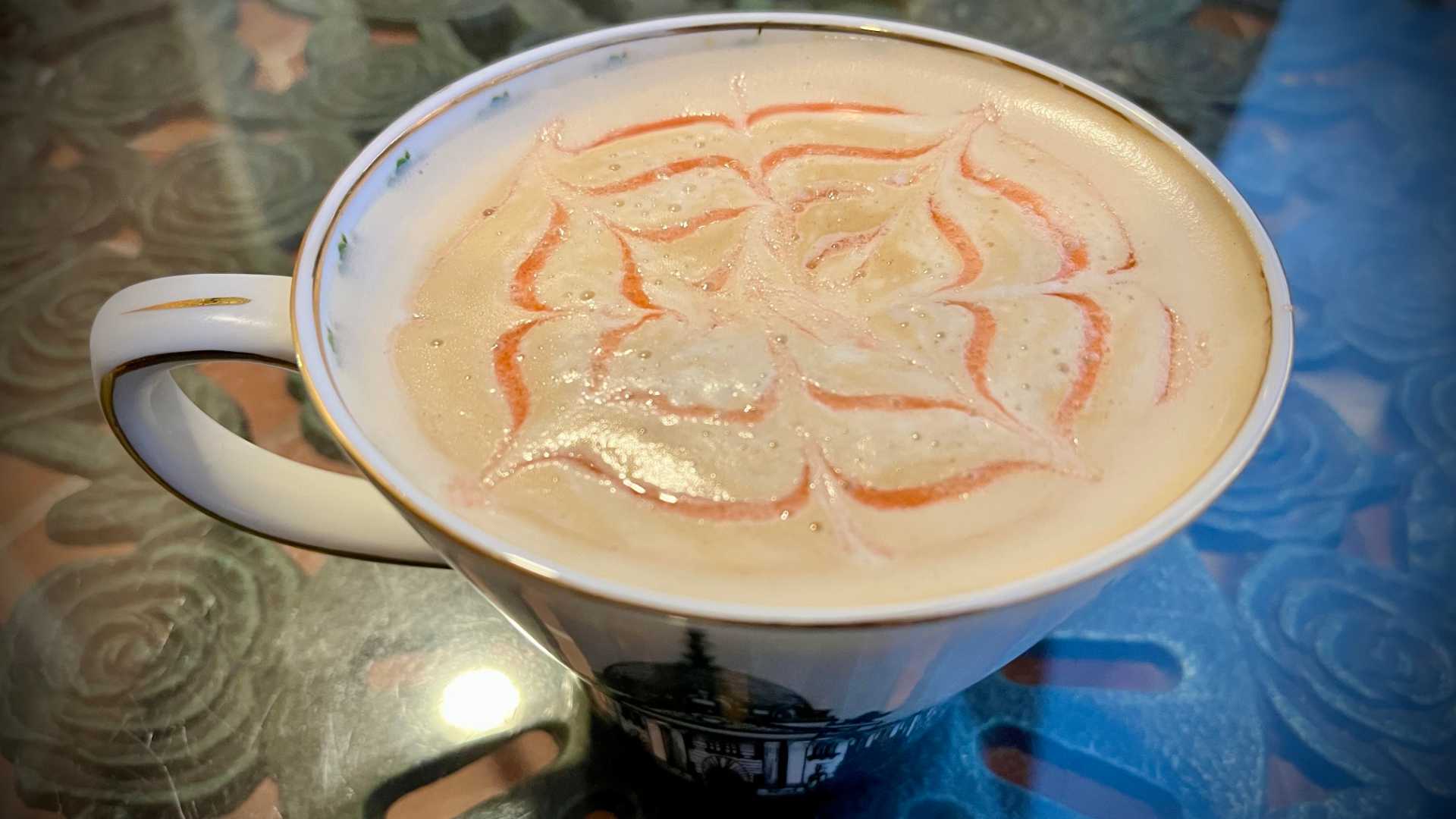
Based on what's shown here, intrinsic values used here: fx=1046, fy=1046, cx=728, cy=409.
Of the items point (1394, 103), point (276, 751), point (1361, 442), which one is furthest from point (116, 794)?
point (1394, 103)

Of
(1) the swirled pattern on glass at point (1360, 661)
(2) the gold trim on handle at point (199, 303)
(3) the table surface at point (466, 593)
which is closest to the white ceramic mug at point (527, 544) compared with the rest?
(2) the gold trim on handle at point (199, 303)

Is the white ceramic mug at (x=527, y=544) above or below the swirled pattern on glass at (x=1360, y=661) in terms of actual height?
above

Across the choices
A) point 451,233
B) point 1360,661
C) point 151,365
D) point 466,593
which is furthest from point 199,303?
point 1360,661

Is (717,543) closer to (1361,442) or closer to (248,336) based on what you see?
(248,336)

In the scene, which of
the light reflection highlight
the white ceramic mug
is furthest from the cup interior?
the light reflection highlight

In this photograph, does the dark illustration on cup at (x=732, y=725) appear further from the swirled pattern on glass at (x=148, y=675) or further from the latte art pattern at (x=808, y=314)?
the swirled pattern on glass at (x=148, y=675)

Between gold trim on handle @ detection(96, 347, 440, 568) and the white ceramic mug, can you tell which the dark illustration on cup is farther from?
gold trim on handle @ detection(96, 347, 440, 568)

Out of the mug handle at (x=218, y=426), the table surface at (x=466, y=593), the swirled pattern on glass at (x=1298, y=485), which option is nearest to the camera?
the mug handle at (x=218, y=426)
